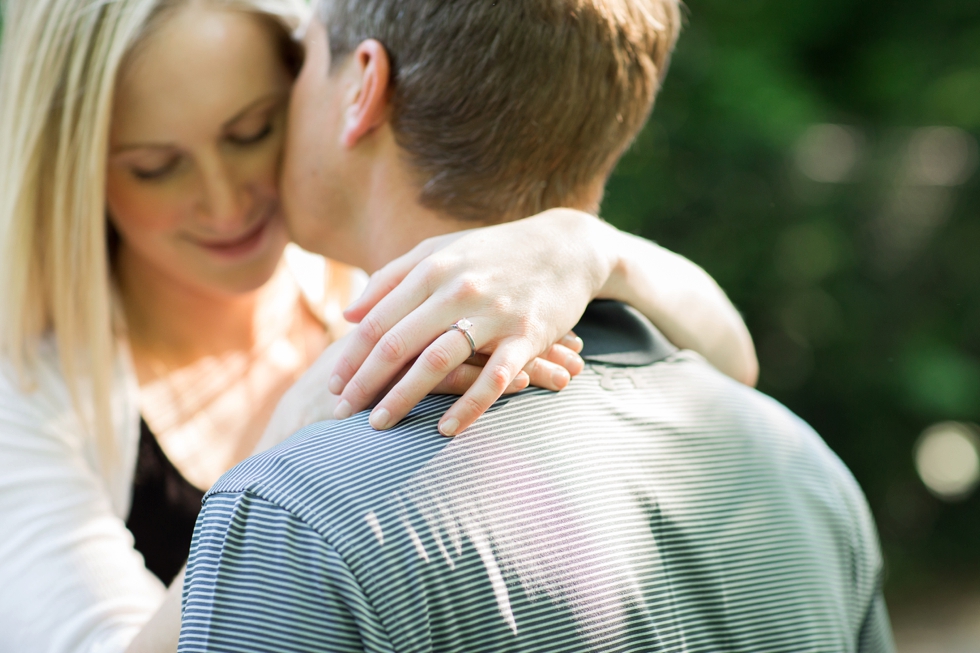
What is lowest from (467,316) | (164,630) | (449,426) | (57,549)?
(57,549)

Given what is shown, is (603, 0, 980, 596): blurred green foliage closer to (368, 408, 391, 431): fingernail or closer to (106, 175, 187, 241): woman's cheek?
(106, 175, 187, 241): woman's cheek

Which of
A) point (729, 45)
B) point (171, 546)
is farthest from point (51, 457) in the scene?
point (729, 45)

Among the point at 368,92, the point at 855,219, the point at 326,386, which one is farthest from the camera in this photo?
the point at 855,219

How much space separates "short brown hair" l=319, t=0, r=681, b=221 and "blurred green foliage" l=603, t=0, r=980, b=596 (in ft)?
9.59

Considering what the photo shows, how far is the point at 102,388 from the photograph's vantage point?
1742mm

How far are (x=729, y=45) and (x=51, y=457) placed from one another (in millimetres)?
3808

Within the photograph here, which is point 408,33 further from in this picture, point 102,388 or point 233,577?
point 102,388

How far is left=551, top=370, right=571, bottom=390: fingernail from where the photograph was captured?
3.63ft

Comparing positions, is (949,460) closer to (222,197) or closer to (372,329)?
(222,197)

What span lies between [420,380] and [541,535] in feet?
0.78

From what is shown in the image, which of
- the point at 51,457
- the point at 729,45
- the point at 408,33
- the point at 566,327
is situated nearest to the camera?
the point at 566,327

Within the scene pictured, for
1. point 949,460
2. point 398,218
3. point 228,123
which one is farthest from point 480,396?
point 949,460

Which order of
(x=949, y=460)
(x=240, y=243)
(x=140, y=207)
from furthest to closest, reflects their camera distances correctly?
1. (x=949, y=460)
2. (x=240, y=243)
3. (x=140, y=207)

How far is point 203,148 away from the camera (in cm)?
172
